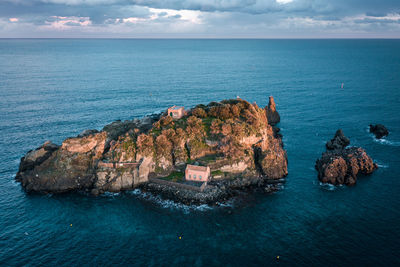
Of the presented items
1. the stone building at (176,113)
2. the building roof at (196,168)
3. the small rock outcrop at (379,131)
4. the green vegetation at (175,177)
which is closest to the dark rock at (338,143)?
the small rock outcrop at (379,131)

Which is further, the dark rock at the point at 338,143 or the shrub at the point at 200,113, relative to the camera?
the dark rock at the point at 338,143

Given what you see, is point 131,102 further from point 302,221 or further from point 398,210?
point 398,210

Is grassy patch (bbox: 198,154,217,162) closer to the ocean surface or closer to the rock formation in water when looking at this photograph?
the ocean surface

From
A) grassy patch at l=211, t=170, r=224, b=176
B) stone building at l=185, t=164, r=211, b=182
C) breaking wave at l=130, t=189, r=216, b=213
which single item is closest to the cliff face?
grassy patch at l=211, t=170, r=224, b=176

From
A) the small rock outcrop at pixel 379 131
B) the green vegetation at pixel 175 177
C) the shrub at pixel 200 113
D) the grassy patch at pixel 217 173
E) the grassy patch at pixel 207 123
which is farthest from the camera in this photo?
the small rock outcrop at pixel 379 131

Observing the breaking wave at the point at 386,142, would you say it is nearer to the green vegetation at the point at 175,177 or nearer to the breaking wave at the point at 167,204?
the breaking wave at the point at 167,204

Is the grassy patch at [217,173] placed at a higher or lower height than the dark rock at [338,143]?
lower

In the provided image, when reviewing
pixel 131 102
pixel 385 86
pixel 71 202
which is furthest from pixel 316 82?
pixel 71 202
